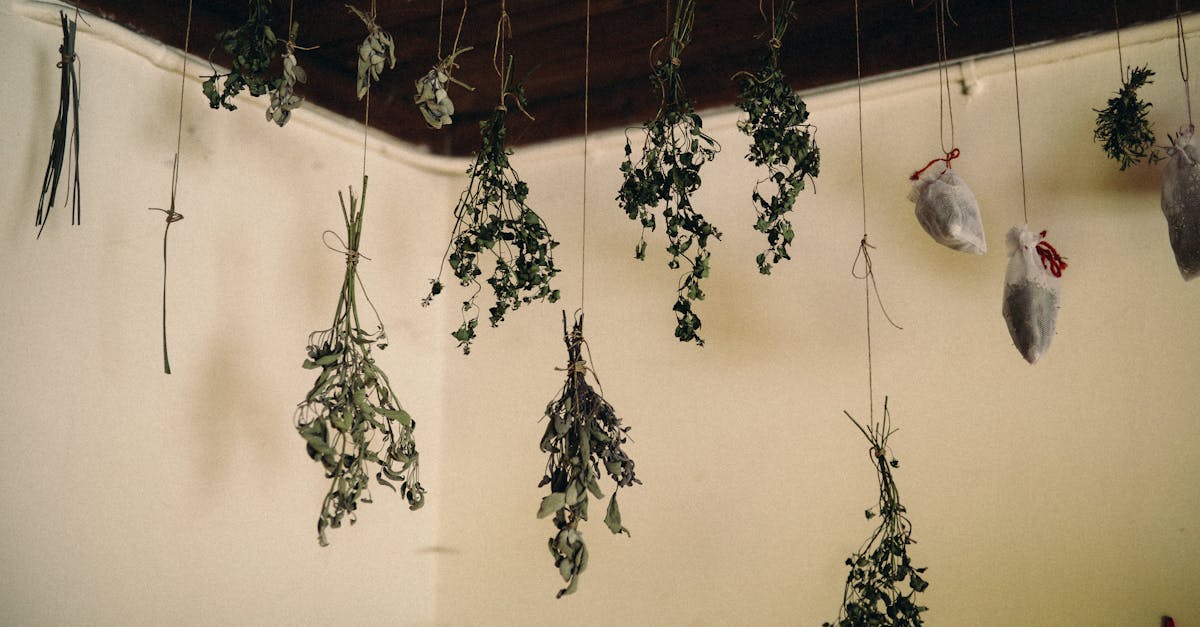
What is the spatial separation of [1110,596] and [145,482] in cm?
252

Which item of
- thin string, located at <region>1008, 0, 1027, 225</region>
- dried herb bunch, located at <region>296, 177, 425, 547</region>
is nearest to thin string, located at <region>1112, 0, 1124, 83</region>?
thin string, located at <region>1008, 0, 1027, 225</region>

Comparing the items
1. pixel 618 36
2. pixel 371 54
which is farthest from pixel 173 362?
pixel 618 36

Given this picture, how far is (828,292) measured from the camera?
9.00 feet

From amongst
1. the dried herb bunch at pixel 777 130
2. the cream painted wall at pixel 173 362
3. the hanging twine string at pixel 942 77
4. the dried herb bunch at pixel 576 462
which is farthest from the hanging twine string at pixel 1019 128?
the cream painted wall at pixel 173 362

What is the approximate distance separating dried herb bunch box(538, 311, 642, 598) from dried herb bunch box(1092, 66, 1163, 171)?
137 centimetres

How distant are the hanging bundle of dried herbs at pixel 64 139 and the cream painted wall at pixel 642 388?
→ 5 cm

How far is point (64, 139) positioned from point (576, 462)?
57.3 inches

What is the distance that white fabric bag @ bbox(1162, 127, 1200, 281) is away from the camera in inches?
76.9

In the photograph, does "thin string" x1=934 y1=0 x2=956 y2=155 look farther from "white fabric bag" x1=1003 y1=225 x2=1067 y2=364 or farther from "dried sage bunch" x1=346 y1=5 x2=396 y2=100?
"dried sage bunch" x1=346 y1=5 x2=396 y2=100

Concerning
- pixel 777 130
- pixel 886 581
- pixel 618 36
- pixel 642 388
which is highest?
pixel 618 36

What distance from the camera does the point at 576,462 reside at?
6.33 ft

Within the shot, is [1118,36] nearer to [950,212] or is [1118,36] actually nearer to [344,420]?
[950,212]

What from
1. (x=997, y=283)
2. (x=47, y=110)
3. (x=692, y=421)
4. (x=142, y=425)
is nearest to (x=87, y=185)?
(x=47, y=110)

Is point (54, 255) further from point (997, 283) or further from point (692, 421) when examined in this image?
point (997, 283)
